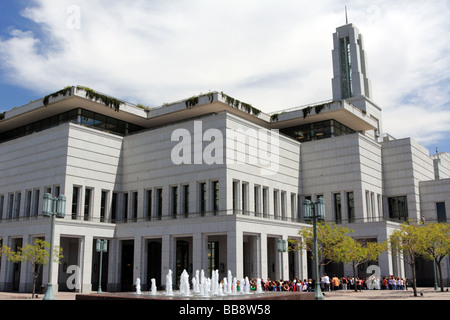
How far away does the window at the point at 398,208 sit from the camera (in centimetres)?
5597

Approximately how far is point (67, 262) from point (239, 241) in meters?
19.1

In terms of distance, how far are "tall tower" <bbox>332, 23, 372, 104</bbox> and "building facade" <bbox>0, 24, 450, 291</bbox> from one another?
31319 mm

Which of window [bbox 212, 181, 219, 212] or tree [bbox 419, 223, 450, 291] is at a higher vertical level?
window [bbox 212, 181, 219, 212]

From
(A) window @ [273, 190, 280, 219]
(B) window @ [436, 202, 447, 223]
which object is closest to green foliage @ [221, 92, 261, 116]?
(A) window @ [273, 190, 280, 219]

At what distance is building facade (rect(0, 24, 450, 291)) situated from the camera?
1752 inches

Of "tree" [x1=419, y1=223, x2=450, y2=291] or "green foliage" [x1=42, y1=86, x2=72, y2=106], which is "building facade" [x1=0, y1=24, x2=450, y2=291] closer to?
"green foliage" [x1=42, y1=86, x2=72, y2=106]

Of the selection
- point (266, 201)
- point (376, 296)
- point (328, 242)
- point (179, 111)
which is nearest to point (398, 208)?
point (266, 201)

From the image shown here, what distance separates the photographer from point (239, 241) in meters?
40.2

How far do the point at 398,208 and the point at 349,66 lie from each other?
136ft

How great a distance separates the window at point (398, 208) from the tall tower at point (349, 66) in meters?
34.9

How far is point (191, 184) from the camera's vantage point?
152ft

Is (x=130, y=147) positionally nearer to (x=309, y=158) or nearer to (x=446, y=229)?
(x=309, y=158)

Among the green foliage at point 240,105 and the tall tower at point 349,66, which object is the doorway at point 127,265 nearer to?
the green foliage at point 240,105

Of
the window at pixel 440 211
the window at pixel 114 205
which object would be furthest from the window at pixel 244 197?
the window at pixel 440 211
